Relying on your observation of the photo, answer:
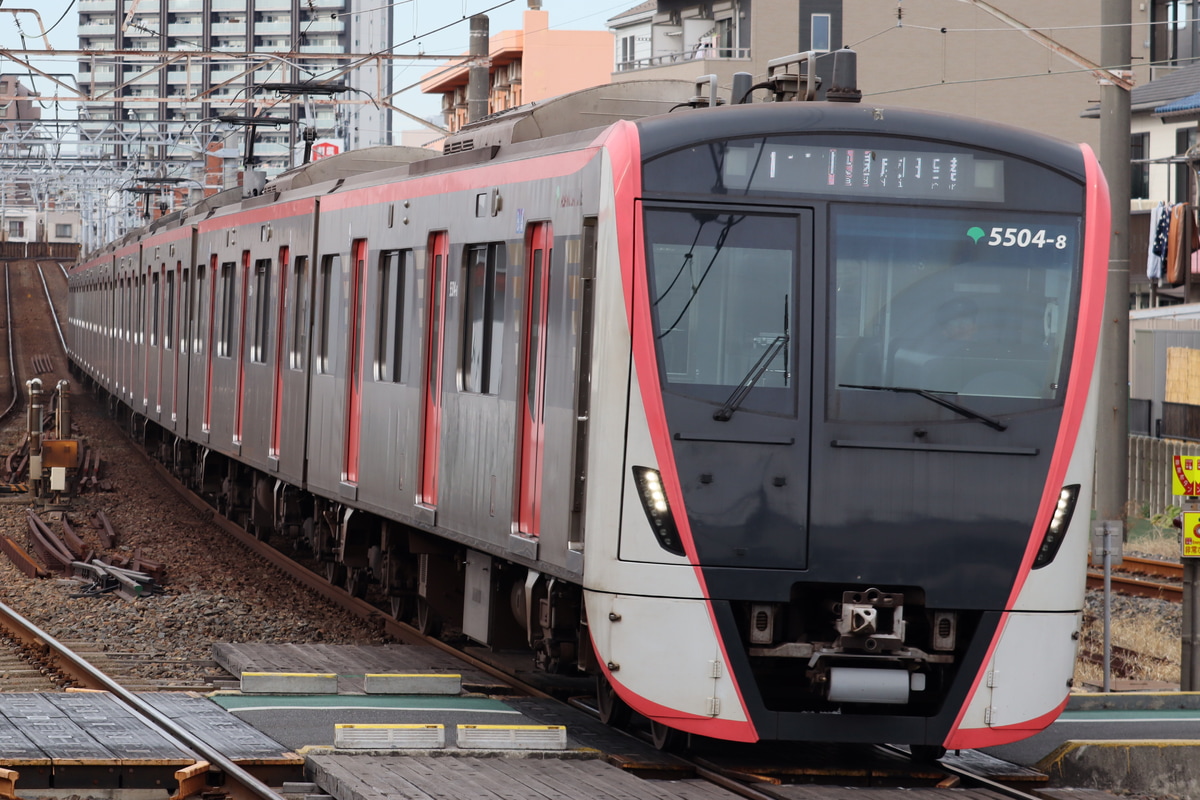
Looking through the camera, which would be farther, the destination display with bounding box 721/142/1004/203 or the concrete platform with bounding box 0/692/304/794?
the destination display with bounding box 721/142/1004/203

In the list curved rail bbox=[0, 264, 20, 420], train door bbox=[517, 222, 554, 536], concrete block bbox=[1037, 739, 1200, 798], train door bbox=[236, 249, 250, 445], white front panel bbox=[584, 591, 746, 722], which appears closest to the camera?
white front panel bbox=[584, 591, 746, 722]

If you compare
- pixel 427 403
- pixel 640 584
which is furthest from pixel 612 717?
pixel 427 403

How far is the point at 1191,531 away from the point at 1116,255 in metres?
6.94

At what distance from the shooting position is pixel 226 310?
18.3 metres

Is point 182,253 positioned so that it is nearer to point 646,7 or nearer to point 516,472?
point 516,472

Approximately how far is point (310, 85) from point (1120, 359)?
9.00 meters

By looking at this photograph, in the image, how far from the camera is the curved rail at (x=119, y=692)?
7.27 metres

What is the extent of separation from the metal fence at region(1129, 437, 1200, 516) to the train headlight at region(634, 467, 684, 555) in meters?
16.0

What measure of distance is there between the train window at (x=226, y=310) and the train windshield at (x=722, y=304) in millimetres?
10870

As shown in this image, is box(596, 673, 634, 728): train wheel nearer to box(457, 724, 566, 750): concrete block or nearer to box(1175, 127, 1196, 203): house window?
box(457, 724, 566, 750): concrete block

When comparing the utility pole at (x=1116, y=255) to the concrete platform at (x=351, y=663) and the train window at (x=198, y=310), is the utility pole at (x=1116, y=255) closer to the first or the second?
the concrete platform at (x=351, y=663)

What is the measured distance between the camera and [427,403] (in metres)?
10.6

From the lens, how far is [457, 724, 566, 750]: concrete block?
25.3ft

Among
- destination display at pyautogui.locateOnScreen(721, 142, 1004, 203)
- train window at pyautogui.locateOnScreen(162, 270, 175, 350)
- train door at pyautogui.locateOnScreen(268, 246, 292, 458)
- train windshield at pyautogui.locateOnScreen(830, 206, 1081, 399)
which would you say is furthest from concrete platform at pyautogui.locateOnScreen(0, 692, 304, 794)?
train window at pyautogui.locateOnScreen(162, 270, 175, 350)
